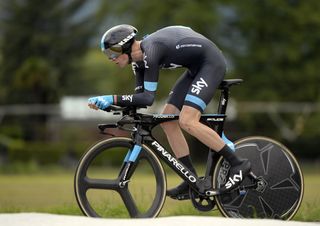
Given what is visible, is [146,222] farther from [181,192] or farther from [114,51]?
[114,51]

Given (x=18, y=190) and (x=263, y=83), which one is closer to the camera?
(x=18, y=190)

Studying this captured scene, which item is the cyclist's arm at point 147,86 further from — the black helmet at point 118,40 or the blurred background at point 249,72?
the blurred background at point 249,72

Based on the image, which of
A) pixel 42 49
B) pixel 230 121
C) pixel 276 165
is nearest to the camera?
pixel 276 165

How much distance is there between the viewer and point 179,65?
288 inches

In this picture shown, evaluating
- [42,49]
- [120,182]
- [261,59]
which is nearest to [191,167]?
[120,182]

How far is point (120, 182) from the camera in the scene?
7.15m

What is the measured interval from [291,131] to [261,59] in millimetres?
4562

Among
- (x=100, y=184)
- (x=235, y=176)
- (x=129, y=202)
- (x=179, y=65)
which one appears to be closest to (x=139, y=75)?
(x=179, y=65)

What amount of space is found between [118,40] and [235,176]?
5.52ft

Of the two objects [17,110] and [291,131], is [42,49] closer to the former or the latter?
[17,110]

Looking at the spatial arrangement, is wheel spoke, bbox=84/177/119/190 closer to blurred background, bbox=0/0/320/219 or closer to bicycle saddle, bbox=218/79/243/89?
bicycle saddle, bbox=218/79/243/89

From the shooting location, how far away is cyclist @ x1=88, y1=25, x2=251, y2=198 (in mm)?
6996

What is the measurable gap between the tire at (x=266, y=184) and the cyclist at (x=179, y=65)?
0.66ft

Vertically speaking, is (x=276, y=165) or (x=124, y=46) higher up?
(x=124, y=46)
